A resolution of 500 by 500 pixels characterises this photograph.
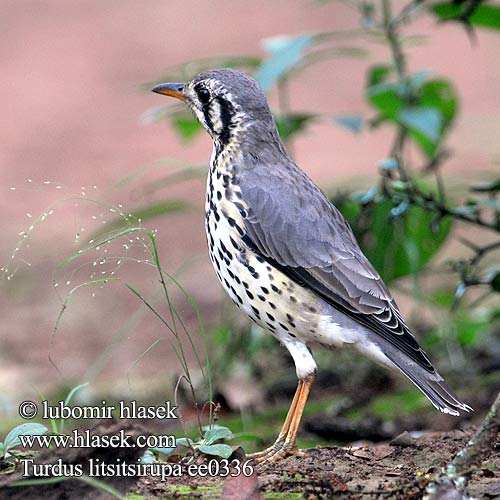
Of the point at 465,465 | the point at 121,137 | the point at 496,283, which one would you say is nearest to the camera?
the point at 465,465

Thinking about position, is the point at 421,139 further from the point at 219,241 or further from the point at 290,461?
the point at 290,461

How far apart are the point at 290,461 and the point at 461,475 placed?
50.2 inches

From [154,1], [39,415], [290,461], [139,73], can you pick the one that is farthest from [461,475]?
[154,1]

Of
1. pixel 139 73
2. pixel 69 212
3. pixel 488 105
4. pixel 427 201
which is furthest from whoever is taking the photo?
pixel 139 73

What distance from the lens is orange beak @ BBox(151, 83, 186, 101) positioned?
21.9ft

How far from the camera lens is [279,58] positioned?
7215mm

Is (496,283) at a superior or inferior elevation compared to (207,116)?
inferior

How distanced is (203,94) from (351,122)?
1459 mm

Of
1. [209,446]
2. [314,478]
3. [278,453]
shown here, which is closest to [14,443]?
[209,446]

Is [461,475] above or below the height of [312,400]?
above

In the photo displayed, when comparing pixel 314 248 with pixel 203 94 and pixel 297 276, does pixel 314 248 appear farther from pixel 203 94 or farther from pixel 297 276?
pixel 203 94

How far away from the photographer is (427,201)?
697 centimetres

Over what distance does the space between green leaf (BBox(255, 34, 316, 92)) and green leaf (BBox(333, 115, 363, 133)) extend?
1.80 ft

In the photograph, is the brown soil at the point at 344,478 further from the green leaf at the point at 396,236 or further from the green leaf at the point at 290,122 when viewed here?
the green leaf at the point at 290,122
